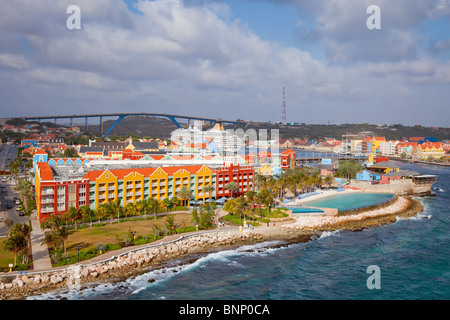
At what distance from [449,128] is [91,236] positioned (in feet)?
688

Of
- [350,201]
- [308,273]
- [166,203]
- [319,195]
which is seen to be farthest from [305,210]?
[308,273]

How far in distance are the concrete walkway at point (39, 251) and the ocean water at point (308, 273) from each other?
10.1 feet

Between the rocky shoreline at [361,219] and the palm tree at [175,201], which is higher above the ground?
the palm tree at [175,201]

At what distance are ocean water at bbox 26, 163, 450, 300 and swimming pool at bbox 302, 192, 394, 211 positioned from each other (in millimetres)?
9183

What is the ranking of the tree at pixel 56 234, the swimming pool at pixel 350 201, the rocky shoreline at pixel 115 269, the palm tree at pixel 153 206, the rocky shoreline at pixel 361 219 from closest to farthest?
the rocky shoreline at pixel 115 269 < the tree at pixel 56 234 < the palm tree at pixel 153 206 < the rocky shoreline at pixel 361 219 < the swimming pool at pixel 350 201

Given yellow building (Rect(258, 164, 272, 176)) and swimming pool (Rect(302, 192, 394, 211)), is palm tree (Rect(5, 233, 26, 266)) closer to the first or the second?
swimming pool (Rect(302, 192, 394, 211))

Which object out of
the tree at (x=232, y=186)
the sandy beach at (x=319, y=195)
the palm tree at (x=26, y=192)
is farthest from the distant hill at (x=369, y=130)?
the palm tree at (x=26, y=192)

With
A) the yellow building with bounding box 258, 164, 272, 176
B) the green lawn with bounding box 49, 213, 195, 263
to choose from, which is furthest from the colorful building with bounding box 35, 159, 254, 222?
the yellow building with bounding box 258, 164, 272, 176

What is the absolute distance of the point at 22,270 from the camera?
757 inches

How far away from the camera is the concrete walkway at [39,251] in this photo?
20000 mm

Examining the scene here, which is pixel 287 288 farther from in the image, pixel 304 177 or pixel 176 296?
pixel 304 177

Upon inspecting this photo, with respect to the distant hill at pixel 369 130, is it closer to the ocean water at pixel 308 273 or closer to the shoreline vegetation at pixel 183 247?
the shoreline vegetation at pixel 183 247
